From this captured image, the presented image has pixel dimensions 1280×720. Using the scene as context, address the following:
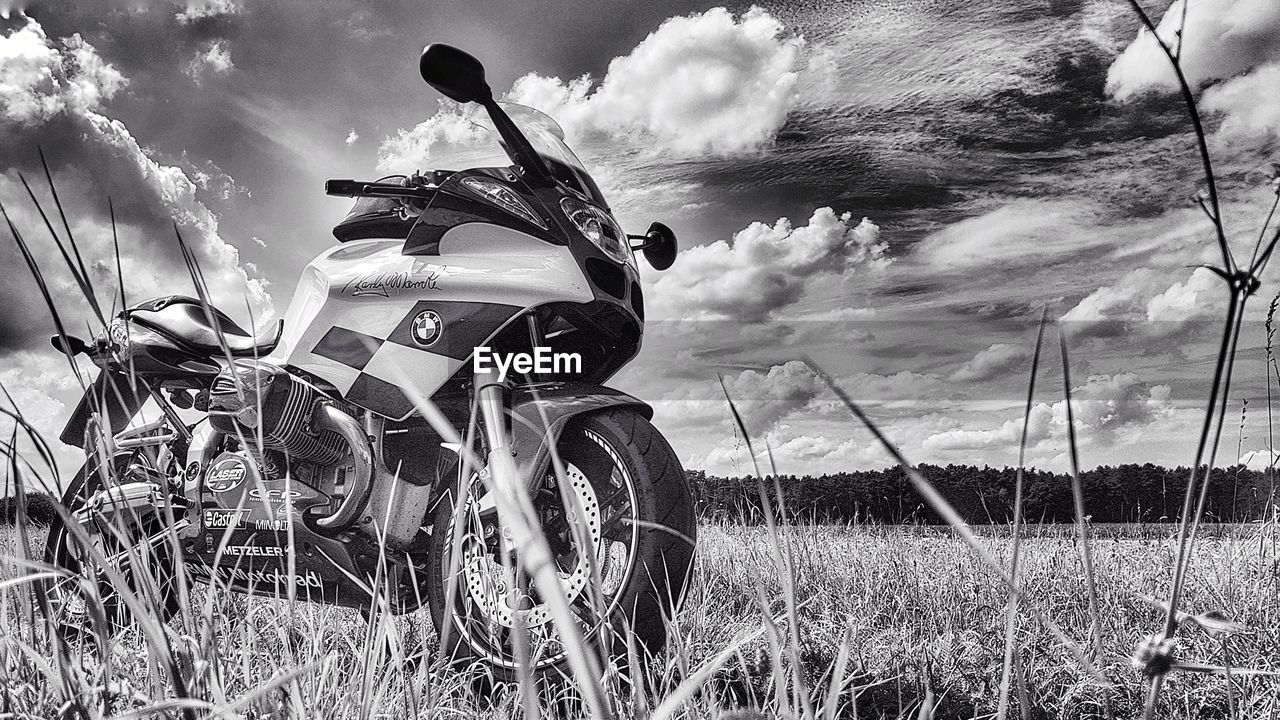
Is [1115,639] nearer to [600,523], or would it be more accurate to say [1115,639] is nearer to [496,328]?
[600,523]

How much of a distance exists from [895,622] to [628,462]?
0.95 meters

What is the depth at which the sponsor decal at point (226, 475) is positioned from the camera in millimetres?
2408

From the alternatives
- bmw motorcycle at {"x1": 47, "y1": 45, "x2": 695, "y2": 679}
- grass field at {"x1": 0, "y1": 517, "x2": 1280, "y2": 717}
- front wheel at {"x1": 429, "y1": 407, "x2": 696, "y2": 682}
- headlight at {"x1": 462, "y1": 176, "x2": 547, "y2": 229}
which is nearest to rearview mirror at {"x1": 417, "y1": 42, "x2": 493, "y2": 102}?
bmw motorcycle at {"x1": 47, "y1": 45, "x2": 695, "y2": 679}

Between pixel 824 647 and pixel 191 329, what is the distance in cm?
206

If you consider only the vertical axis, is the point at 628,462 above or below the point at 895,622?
above

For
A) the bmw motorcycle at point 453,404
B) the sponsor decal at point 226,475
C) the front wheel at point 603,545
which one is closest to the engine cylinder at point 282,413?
the bmw motorcycle at point 453,404

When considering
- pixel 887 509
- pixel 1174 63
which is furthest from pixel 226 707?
pixel 887 509

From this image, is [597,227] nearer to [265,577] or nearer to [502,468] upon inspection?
[265,577]

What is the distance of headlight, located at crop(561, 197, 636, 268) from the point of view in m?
2.13

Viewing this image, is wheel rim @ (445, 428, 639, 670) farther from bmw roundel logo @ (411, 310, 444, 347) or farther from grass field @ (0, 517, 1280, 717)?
bmw roundel logo @ (411, 310, 444, 347)

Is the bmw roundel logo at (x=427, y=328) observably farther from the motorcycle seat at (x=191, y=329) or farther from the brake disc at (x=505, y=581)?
the motorcycle seat at (x=191, y=329)

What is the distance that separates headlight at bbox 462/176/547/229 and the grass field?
95 cm

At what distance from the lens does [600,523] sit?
1.84 m

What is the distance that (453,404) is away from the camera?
217cm
